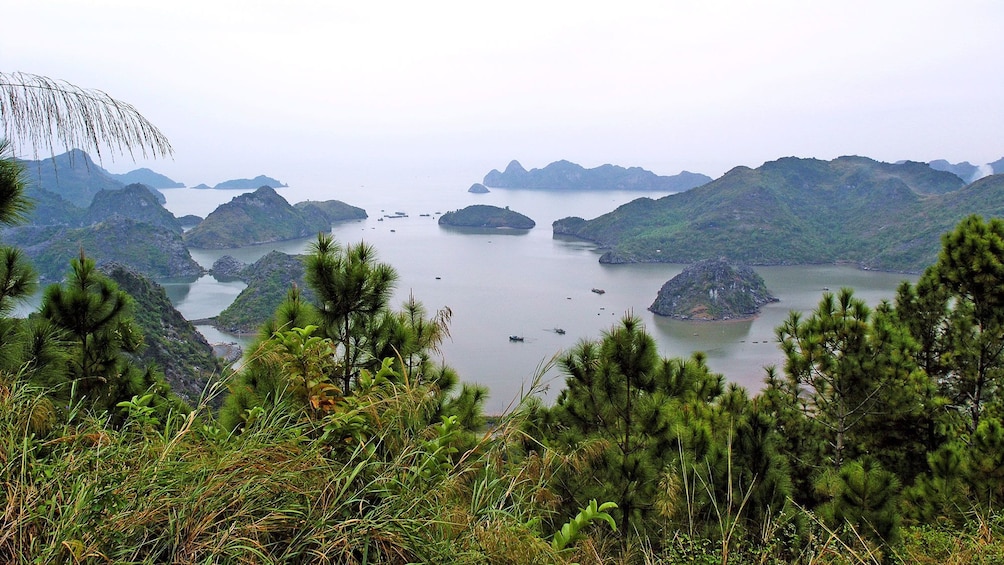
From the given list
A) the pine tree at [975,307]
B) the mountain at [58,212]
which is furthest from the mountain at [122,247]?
the pine tree at [975,307]

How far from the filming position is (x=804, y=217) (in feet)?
262

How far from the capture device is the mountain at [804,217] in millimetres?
64562

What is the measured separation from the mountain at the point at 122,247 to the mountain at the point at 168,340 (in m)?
28.6

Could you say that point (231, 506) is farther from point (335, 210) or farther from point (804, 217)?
point (335, 210)

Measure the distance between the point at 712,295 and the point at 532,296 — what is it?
1362cm

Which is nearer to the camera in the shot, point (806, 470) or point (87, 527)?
point (87, 527)

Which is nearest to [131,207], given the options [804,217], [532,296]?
[532,296]

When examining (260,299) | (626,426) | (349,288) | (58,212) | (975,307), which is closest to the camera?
(349,288)

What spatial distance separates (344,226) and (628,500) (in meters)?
98.4

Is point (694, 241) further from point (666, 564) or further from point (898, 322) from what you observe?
point (666, 564)

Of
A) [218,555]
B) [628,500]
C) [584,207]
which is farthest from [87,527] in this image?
[584,207]

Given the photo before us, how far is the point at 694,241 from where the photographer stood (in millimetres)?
69875

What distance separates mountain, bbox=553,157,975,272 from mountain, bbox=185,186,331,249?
130ft

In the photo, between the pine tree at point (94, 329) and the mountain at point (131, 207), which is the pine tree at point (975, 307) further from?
the mountain at point (131, 207)
